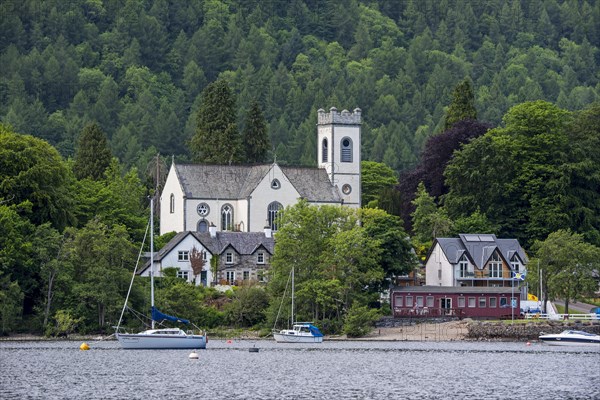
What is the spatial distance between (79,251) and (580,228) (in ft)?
142

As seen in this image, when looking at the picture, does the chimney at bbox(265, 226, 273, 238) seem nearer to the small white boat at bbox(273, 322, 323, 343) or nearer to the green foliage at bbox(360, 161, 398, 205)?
the small white boat at bbox(273, 322, 323, 343)

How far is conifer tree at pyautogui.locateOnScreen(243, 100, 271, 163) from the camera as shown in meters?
149

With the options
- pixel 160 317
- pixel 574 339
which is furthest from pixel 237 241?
pixel 574 339

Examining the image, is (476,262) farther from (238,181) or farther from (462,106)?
(462,106)

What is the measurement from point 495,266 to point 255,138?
34.7m

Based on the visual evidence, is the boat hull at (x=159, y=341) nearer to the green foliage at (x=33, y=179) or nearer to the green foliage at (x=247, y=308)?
the green foliage at (x=247, y=308)

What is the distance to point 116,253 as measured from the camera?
347ft

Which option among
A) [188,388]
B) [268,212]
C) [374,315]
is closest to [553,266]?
[374,315]

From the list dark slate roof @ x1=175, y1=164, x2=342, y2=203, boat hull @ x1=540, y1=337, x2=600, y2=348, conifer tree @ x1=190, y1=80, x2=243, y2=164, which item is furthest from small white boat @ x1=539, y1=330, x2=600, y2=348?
conifer tree @ x1=190, y1=80, x2=243, y2=164

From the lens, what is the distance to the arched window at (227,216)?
13125 centimetres

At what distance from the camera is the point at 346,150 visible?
14112 cm

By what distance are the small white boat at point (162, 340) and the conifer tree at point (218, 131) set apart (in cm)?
4925

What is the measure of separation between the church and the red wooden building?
10.4 metres

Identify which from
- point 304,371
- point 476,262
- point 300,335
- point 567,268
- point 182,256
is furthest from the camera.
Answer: point 476,262
